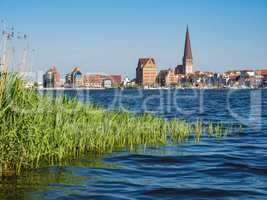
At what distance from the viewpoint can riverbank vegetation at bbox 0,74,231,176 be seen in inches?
514

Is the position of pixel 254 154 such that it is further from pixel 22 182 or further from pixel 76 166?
pixel 22 182

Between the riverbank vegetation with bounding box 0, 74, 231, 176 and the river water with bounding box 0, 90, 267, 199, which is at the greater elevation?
the riverbank vegetation with bounding box 0, 74, 231, 176

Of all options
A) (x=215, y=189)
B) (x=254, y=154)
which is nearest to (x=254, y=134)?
(x=254, y=154)

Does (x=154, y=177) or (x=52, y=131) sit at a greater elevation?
(x=52, y=131)

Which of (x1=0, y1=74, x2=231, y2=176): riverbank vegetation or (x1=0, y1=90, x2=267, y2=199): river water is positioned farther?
(x1=0, y1=74, x2=231, y2=176): riverbank vegetation

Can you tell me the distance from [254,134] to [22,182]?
18426 millimetres

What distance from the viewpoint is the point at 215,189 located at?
13.1 meters

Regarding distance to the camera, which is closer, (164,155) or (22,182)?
(22,182)

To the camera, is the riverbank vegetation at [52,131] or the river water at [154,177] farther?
the riverbank vegetation at [52,131]

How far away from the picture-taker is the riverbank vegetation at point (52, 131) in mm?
13047

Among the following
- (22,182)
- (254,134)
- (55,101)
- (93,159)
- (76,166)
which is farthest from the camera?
(254,134)

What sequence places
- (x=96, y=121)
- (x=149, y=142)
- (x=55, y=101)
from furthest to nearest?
1. (x=149, y=142)
2. (x=96, y=121)
3. (x=55, y=101)

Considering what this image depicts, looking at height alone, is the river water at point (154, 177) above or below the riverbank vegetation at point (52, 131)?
below

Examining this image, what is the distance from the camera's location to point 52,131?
14.9 metres
